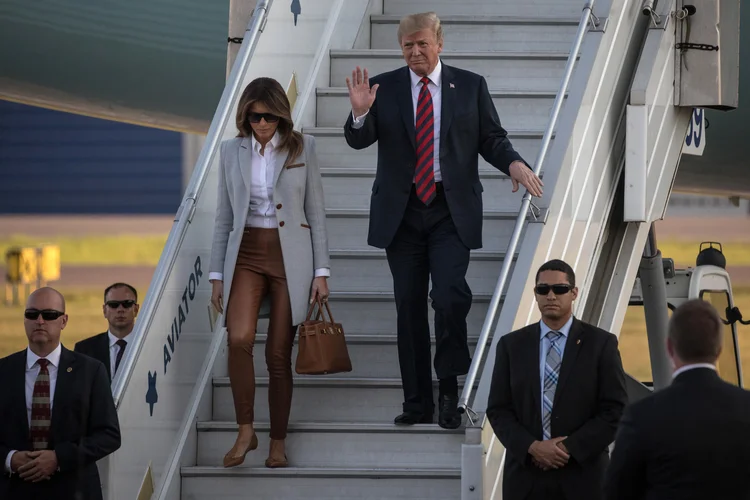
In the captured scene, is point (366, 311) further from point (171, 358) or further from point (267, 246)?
point (171, 358)

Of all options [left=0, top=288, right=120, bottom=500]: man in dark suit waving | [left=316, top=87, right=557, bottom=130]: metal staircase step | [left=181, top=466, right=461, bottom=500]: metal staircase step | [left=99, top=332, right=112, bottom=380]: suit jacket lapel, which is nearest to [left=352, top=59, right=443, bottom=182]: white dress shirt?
[left=181, top=466, right=461, bottom=500]: metal staircase step

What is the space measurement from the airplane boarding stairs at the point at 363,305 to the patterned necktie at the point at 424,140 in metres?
0.40

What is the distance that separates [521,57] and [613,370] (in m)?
2.81

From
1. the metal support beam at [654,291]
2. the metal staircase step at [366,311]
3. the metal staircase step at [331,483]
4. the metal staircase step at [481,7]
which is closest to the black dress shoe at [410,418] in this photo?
the metal staircase step at [331,483]

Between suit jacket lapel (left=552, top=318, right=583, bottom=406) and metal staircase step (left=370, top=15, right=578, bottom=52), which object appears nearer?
suit jacket lapel (left=552, top=318, right=583, bottom=406)

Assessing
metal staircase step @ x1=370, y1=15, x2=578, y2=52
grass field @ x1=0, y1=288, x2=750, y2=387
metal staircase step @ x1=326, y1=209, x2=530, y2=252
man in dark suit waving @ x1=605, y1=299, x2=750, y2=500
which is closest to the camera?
man in dark suit waving @ x1=605, y1=299, x2=750, y2=500

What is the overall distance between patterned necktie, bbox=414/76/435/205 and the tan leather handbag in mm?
634

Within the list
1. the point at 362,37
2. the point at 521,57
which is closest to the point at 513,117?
the point at 521,57

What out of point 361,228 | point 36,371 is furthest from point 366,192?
point 36,371

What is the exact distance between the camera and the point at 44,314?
15.2ft

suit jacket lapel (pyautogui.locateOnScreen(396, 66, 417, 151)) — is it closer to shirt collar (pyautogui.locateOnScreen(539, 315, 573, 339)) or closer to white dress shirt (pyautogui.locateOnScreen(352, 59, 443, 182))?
white dress shirt (pyautogui.locateOnScreen(352, 59, 443, 182))

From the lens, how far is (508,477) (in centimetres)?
455

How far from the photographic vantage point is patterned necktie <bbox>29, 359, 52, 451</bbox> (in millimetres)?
4598

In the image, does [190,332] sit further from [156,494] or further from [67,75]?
[67,75]
